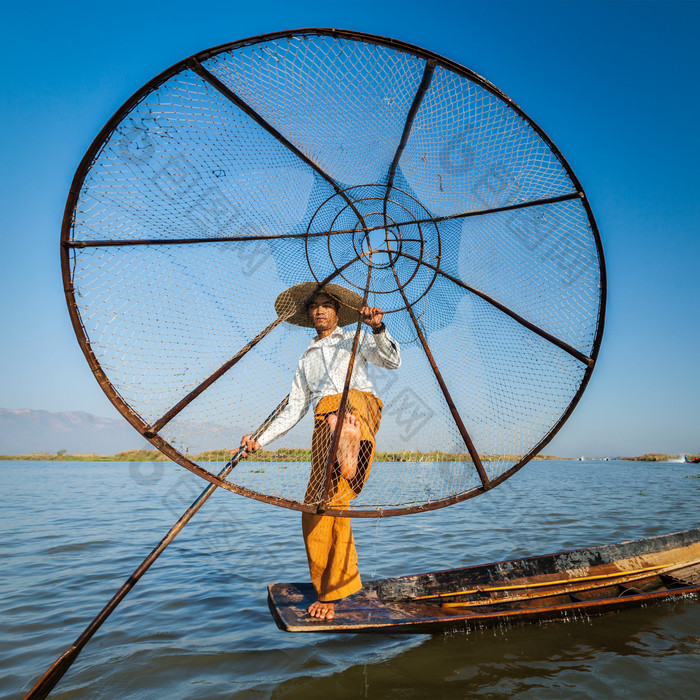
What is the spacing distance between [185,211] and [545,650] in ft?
11.7

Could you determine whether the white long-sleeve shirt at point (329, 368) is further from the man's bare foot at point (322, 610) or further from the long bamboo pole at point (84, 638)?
the man's bare foot at point (322, 610)

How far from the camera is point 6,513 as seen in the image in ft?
26.4

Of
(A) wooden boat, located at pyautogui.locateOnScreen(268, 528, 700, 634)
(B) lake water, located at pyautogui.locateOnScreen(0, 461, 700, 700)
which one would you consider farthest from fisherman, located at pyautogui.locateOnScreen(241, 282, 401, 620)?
(B) lake water, located at pyautogui.locateOnScreen(0, 461, 700, 700)

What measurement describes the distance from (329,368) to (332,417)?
0.40 metres

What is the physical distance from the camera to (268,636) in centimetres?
305

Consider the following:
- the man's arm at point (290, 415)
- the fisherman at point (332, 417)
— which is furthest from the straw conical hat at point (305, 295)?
the man's arm at point (290, 415)

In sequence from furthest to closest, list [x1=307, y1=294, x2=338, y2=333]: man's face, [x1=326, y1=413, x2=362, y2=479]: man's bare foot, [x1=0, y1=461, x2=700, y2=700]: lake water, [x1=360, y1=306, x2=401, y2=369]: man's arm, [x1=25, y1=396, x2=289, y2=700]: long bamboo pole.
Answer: [x1=307, y1=294, x2=338, y2=333]: man's face → [x1=360, y1=306, x2=401, y2=369]: man's arm → [x1=326, y1=413, x2=362, y2=479]: man's bare foot → [x1=0, y1=461, x2=700, y2=700]: lake water → [x1=25, y1=396, x2=289, y2=700]: long bamboo pole

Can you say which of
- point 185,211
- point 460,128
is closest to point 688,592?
point 460,128

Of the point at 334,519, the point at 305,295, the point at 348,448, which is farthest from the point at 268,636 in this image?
the point at 305,295

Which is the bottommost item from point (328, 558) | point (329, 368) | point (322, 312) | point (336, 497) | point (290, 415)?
point (328, 558)

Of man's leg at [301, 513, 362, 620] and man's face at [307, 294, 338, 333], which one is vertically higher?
man's face at [307, 294, 338, 333]

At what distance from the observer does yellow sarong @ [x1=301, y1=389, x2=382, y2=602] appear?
2799mm

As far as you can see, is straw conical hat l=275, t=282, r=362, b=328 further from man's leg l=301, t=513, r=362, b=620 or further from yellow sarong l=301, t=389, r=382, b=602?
man's leg l=301, t=513, r=362, b=620

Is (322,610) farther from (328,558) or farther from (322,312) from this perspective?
(322,312)
